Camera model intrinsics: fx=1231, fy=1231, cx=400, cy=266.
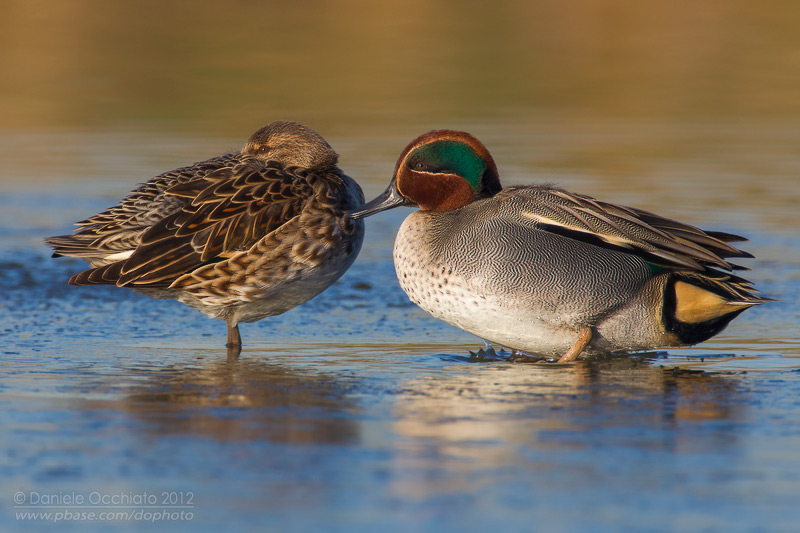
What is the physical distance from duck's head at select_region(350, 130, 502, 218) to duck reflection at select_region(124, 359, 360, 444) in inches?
45.7

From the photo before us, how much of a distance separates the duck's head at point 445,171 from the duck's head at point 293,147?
1.96 ft

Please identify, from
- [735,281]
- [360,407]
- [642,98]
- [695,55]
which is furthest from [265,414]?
[695,55]

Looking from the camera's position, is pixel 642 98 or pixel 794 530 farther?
pixel 642 98

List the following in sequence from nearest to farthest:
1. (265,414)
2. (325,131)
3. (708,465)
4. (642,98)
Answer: (708,465) < (265,414) < (325,131) < (642,98)

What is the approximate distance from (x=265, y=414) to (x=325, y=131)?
32.1ft

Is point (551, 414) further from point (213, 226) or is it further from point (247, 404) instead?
point (213, 226)

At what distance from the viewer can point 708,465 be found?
4.41 meters

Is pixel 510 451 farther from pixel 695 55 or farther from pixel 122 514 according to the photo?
pixel 695 55

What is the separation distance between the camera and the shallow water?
4.10 meters

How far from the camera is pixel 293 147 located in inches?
280

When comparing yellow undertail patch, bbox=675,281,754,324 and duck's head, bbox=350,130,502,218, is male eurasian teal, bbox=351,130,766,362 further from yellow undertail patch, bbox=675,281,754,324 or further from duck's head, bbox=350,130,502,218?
duck's head, bbox=350,130,502,218

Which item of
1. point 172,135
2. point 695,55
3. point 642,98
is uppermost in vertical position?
point 695,55

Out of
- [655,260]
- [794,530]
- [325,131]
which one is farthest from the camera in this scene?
[325,131]

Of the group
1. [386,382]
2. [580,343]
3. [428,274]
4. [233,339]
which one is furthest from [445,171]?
[233,339]
